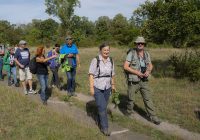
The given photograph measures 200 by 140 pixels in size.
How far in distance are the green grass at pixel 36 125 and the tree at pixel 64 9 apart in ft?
218

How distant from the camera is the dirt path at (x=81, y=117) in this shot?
7.88 metres

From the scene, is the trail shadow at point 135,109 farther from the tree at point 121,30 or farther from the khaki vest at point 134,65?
the tree at point 121,30

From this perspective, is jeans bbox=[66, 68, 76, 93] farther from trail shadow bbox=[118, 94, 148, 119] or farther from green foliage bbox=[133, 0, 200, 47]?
green foliage bbox=[133, 0, 200, 47]

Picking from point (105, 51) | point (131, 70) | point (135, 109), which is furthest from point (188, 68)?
point (105, 51)

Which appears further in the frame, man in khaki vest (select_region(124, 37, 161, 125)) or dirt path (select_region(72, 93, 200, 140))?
man in khaki vest (select_region(124, 37, 161, 125))

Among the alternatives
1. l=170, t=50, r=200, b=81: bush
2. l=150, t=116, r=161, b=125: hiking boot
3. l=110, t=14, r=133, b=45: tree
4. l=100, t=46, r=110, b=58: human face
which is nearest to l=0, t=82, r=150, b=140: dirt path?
l=150, t=116, r=161, b=125: hiking boot

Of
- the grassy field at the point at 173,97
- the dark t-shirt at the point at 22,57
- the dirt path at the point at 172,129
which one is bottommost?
the dirt path at the point at 172,129

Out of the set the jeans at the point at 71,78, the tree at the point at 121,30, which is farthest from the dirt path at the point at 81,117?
the tree at the point at 121,30

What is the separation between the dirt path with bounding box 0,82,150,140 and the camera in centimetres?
788

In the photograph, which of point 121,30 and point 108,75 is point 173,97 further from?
point 121,30

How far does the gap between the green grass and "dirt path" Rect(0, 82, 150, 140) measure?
11.6 inches

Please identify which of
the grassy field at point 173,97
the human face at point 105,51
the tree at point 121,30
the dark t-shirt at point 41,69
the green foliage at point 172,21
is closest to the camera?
the human face at point 105,51

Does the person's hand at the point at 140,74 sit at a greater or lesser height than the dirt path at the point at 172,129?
greater

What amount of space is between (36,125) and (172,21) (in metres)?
10.4
